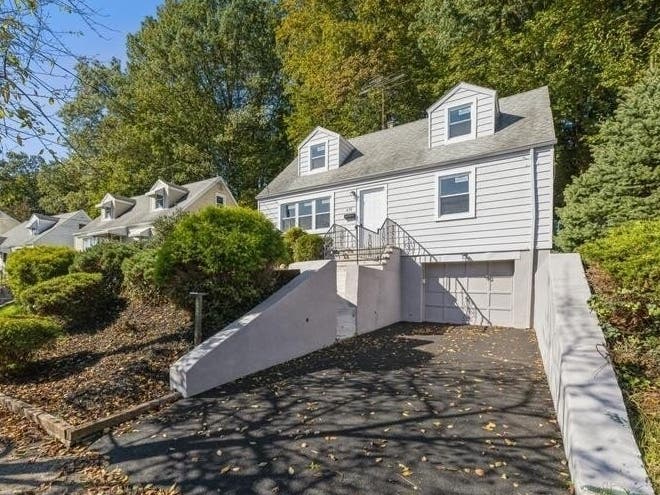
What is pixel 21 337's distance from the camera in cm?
605

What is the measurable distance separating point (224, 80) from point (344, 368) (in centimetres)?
2573

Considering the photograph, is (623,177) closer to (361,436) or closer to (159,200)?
(361,436)

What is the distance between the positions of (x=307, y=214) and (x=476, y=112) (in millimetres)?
6581

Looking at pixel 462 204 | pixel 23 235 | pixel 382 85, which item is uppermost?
pixel 382 85

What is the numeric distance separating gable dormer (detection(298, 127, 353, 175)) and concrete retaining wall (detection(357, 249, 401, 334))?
4.65m

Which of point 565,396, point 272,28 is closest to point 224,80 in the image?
point 272,28

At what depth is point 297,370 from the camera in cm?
633

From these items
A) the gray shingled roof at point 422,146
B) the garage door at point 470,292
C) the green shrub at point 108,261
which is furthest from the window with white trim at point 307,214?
the green shrub at point 108,261

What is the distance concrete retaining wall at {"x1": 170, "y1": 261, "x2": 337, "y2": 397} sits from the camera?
5.40 meters

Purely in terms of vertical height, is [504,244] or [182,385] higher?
[504,244]

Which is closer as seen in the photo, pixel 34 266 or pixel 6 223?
pixel 34 266

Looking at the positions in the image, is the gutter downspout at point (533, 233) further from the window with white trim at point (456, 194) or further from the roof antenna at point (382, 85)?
the roof antenna at point (382, 85)

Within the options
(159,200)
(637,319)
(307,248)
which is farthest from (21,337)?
(159,200)

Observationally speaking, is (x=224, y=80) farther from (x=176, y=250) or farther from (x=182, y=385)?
(x=182, y=385)
